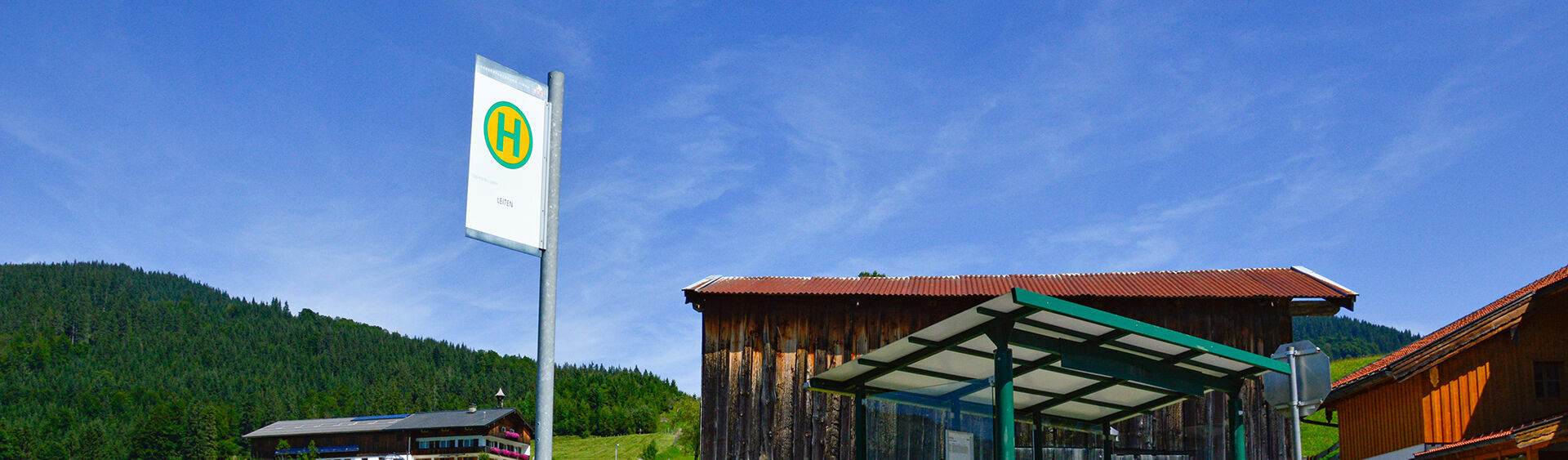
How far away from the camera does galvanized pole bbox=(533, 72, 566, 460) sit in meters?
6.22

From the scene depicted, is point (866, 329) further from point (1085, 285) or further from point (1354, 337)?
point (1354, 337)

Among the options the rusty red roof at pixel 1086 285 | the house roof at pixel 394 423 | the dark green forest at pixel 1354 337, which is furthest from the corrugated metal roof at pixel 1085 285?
the dark green forest at pixel 1354 337

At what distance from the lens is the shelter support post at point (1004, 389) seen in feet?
33.9

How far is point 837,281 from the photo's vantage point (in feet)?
75.0

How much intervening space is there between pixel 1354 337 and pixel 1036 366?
164360 millimetres

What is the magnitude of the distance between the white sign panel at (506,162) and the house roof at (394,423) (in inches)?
Answer: 2973

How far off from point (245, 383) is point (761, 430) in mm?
181482

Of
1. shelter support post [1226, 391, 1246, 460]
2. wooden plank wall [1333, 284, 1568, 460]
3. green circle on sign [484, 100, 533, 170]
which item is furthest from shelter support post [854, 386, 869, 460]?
wooden plank wall [1333, 284, 1568, 460]

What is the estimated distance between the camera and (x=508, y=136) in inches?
256

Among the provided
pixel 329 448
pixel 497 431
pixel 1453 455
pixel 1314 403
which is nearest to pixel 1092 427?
pixel 1314 403

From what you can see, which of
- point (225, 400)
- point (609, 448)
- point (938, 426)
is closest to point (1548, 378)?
point (938, 426)

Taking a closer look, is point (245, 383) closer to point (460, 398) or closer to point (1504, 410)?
point (460, 398)

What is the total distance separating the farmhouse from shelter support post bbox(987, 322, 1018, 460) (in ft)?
230

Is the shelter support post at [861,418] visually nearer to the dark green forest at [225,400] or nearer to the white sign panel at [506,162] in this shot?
the white sign panel at [506,162]
